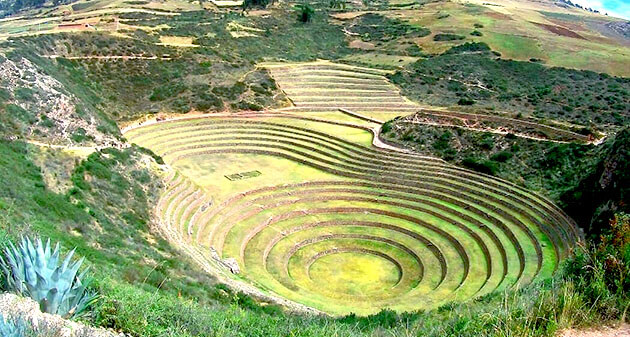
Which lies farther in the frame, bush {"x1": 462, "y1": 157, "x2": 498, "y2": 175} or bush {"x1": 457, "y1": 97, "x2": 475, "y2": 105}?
bush {"x1": 457, "y1": 97, "x2": 475, "y2": 105}

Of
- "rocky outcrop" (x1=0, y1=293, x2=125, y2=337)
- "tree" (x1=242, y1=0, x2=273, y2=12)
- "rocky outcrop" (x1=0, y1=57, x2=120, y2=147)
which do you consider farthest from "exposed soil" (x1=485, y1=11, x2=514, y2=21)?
"rocky outcrop" (x1=0, y1=293, x2=125, y2=337)

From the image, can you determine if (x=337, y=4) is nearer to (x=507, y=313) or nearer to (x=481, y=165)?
(x=481, y=165)

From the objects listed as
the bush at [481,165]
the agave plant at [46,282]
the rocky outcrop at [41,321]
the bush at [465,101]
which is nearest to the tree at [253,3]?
the bush at [465,101]

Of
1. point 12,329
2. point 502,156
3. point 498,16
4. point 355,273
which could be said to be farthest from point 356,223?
point 498,16

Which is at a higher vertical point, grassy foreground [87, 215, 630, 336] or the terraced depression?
grassy foreground [87, 215, 630, 336]

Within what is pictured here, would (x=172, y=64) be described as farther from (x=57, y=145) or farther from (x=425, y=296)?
(x=425, y=296)

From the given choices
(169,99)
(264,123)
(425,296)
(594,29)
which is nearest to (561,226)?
(425,296)

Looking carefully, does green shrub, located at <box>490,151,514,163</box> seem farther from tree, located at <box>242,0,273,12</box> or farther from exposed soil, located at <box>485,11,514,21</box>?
tree, located at <box>242,0,273,12</box>

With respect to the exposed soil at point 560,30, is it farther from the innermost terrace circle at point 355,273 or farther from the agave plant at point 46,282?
the agave plant at point 46,282
